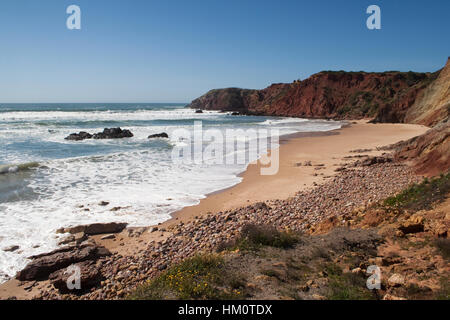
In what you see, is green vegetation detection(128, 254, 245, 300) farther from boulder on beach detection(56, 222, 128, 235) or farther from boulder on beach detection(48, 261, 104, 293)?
boulder on beach detection(56, 222, 128, 235)

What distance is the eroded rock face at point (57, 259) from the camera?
5875 millimetres

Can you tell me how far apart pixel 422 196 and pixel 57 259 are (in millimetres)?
8126

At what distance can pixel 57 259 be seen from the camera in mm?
6180

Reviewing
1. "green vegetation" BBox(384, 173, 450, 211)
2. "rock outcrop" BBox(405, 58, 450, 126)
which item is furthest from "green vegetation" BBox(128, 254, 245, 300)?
"rock outcrop" BBox(405, 58, 450, 126)

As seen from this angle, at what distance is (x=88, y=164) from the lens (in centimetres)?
1636

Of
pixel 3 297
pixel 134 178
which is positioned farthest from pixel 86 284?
pixel 134 178

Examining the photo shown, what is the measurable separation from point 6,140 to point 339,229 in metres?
29.7

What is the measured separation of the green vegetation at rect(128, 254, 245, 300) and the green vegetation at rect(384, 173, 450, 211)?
451 centimetres

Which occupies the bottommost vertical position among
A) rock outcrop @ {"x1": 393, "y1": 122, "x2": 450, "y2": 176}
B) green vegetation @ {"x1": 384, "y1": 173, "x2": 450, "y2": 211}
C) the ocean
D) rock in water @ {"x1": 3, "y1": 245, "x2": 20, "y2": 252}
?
rock in water @ {"x1": 3, "y1": 245, "x2": 20, "y2": 252}

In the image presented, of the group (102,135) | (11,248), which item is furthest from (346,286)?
(102,135)

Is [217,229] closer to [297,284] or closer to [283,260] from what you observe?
[283,260]

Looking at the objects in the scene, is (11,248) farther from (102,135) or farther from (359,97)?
(359,97)

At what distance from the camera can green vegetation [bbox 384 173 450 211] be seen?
6.38m

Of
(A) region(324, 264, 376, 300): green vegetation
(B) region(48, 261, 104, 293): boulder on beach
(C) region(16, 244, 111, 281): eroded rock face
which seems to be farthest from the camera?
(C) region(16, 244, 111, 281): eroded rock face
